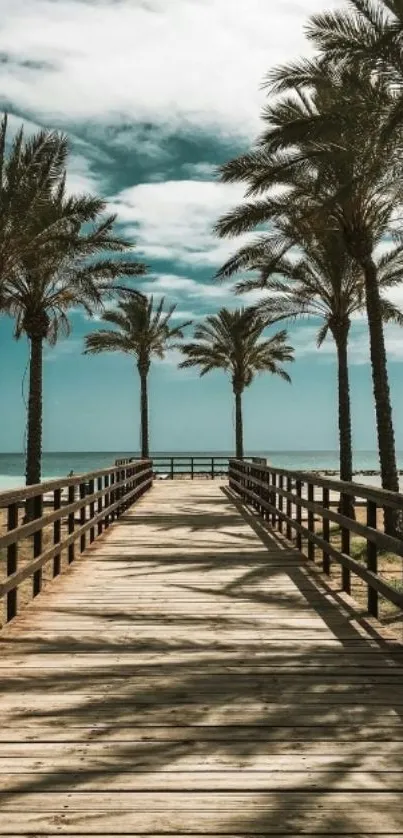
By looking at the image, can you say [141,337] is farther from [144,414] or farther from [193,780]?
[193,780]

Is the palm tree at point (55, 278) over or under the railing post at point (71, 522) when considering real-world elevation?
over

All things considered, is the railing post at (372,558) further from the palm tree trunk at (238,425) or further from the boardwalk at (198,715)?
the palm tree trunk at (238,425)

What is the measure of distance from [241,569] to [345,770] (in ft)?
19.1

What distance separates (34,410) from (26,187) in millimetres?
6338

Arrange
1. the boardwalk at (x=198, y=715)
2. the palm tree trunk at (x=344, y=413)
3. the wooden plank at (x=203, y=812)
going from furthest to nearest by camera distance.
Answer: the palm tree trunk at (x=344, y=413)
the boardwalk at (x=198, y=715)
the wooden plank at (x=203, y=812)

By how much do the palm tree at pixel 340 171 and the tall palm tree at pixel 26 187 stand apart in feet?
13.3

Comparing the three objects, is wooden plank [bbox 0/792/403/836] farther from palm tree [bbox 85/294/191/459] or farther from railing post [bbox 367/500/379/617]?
palm tree [bbox 85/294/191/459]

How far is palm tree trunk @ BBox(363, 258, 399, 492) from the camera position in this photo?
1620 centimetres

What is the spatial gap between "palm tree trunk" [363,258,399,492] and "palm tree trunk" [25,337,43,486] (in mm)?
9205

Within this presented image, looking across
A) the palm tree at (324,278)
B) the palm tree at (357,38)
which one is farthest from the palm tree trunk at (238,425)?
the palm tree at (357,38)

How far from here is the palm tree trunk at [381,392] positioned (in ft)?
53.2

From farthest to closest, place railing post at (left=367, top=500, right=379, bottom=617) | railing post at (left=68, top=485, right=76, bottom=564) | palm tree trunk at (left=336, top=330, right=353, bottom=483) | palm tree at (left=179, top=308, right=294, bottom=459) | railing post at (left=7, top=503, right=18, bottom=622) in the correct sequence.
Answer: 1. palm tree at (left=179, top=308, right=294, bottom=459)
2. palm tree trunk at (left=336, top=330, right=353, bottom=483)
3. railing post at (left=68, top=485, right=76, bottom=564)
4. railing post at (left=367, top=500, right=379, bottom=617)
5. railing post at (left=7, top=503, right=18, bottom=622)

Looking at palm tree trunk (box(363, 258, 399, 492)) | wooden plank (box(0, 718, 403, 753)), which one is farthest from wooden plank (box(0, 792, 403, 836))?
palm tree trunk (box(363, 258, 399, 492))

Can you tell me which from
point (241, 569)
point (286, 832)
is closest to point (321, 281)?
point (241, 569)
